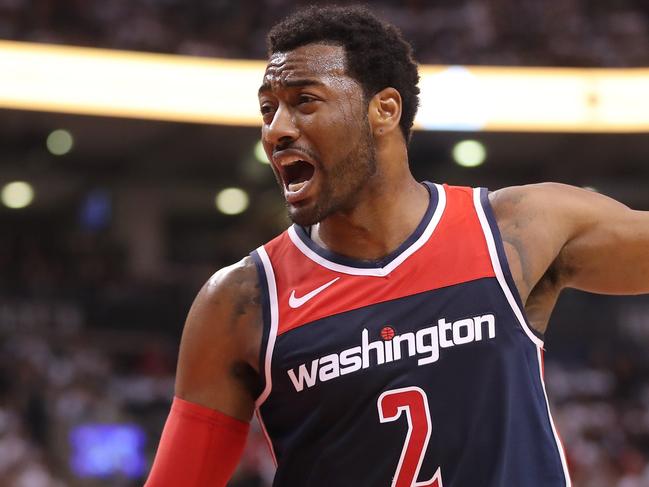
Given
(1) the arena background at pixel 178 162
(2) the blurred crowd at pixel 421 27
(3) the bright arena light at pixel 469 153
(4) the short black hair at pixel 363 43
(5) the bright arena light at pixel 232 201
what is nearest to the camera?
(4) the short black hair at pixel 363 43

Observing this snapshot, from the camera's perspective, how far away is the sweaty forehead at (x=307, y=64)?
8.32 ft

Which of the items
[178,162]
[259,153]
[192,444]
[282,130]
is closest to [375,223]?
[282,130]

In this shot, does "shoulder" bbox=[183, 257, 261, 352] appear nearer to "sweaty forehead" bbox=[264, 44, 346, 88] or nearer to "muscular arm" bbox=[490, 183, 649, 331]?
"sweaty forehead" bbox=[264, 44, 346, 88]

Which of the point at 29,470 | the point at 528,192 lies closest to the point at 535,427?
the point at 528,192

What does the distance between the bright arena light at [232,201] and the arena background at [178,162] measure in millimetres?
513

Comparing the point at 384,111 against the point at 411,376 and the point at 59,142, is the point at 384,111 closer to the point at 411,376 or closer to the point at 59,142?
the point at 411,376

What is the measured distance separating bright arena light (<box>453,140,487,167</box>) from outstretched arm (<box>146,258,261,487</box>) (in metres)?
11.1

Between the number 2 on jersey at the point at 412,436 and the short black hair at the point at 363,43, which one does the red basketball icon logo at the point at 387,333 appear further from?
the short black hair at the point at 363,43

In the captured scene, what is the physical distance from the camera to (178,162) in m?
15.2

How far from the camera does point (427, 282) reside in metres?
2.54

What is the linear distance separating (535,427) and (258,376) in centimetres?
64

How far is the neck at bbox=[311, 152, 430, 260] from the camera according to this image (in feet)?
8.69

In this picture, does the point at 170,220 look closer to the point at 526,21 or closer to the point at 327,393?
the point at 526,21

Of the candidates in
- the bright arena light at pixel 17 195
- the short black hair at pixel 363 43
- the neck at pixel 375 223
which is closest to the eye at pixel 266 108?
the short black hair at pixel 363 43
